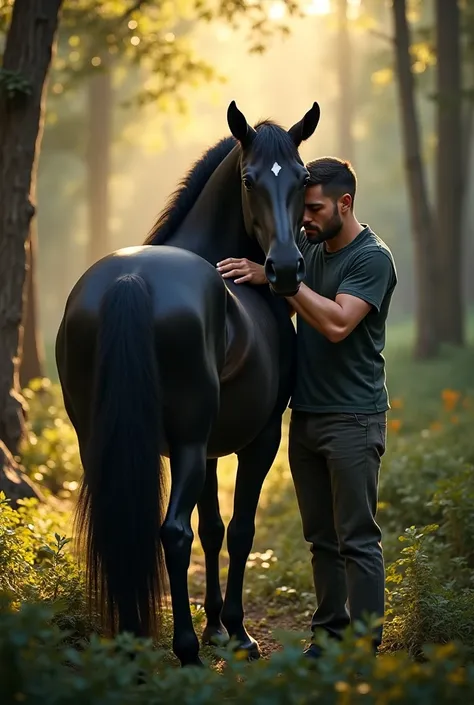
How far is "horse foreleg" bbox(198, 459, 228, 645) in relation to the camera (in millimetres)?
4988

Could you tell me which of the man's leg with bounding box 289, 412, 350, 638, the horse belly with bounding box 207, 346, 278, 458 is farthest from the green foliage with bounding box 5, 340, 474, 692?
the horse belly with bounding box 207, 346, 278, 458

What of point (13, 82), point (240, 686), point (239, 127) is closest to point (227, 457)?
point (13, 82)

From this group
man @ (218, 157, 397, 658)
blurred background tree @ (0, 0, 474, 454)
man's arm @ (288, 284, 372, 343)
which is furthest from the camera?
blurred background tree @ (0, 0, 474, 454)

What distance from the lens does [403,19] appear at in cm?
1522

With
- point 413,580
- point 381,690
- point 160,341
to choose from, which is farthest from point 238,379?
point 381,690

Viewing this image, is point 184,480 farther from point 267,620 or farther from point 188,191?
point 267,620

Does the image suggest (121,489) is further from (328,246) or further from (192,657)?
(328,246)

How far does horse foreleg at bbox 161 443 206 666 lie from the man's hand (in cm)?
102

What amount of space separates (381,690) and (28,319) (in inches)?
348

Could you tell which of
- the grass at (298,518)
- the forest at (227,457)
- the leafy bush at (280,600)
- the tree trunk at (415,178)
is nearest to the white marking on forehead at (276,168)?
the forest at (227,457)

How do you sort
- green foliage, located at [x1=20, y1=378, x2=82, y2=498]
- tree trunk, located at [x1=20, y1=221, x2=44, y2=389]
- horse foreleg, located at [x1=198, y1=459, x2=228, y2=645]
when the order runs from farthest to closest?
tree trunk, located at [x1=20, y1=221, x2=44, y2=389] < green foliage, located at [x1=20, y1=378, x2=82, y2=498] < horse foreleg, located at [x1=198, y1=459, x2=228, y2=645]

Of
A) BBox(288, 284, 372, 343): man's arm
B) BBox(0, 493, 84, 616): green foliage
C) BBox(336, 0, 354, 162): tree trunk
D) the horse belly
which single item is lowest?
BBox(0, 493, 84, 616): green foliage

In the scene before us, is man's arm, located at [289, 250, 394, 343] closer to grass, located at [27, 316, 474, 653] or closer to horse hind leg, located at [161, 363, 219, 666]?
horse hind leg, located at [161, 363, 219, 666]

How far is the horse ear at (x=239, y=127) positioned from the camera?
4109 millimetres
